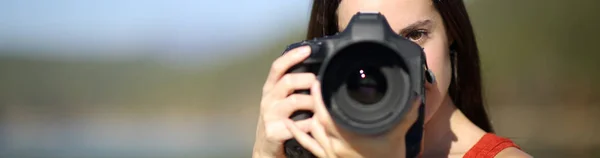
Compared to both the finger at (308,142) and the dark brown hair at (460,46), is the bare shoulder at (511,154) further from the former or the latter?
the finger at (308,142)

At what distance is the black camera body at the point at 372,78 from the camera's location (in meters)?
0.74

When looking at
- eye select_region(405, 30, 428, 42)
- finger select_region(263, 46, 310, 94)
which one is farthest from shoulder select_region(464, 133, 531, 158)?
finger select_region(263, 46, 310, 94)

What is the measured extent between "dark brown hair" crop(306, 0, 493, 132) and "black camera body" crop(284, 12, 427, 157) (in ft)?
0.71

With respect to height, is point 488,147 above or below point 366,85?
below

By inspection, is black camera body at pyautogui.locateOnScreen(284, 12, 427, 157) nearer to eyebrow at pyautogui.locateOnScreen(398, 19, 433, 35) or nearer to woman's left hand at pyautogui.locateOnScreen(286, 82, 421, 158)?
woman's left hand at pyautogui.locateOnScreen(286, 82, 421, 158)

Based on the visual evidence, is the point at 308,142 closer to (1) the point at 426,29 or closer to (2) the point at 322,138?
(2) the point at 322,138

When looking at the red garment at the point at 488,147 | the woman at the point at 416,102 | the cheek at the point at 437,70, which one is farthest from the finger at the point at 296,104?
the red garment at the point at 488,147

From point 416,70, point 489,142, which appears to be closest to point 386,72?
point 416,70

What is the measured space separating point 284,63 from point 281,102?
0.04 m

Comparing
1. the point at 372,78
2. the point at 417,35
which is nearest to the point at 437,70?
the point at 417,35

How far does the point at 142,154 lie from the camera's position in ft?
26.2

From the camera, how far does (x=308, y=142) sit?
82cm

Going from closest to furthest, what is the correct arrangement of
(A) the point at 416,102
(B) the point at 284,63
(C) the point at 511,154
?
(A) the point at 416,102, (B) the point at 284,63, (C) the point at 511,154

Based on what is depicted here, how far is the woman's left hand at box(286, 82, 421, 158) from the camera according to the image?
757 mm
